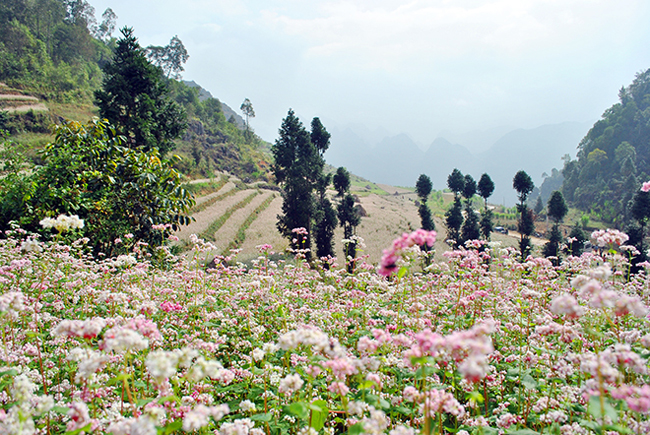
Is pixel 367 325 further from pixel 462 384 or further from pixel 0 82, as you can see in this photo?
pixel 0 82

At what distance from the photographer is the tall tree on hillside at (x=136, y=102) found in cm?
1873

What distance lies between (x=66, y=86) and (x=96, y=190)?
57257 mm

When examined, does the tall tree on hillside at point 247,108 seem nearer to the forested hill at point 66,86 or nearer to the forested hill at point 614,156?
the forested hill at point 66,86

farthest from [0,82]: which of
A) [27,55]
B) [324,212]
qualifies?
[324,212]

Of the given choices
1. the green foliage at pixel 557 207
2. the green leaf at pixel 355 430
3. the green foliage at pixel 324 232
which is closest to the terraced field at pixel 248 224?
the green foliage at pixel 324 232

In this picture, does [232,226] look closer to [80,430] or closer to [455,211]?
[455,211]

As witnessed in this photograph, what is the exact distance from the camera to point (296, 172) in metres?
23.9

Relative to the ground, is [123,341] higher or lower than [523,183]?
lower

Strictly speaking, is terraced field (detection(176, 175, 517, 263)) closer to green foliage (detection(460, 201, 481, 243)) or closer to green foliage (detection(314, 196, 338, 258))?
green foliage (detection(314, 196, 338, 258))

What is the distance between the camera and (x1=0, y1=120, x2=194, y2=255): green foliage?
8.94m

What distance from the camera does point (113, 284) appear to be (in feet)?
19.1

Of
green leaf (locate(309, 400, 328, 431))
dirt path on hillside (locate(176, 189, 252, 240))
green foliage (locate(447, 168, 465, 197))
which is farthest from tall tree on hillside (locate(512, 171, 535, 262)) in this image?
dirt path on hillside (locate(176, 189, 252, 240))

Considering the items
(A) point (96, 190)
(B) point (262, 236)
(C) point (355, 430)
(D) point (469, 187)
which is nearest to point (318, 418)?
(C) point (355, 430)

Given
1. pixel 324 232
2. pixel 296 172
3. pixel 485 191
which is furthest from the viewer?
pixel 485 191
